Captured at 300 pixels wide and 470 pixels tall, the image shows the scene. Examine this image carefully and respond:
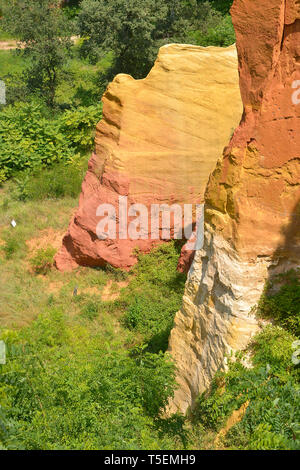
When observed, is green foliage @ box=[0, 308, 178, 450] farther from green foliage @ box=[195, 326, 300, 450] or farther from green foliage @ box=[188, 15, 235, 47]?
green foliage @ box=[188, 15, 235, 47]

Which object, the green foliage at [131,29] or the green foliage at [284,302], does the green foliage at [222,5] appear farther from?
the green foliage at [284,302]

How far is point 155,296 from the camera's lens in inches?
288

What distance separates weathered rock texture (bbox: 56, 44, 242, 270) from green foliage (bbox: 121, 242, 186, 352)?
0.52 metres

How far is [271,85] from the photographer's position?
14.0ft

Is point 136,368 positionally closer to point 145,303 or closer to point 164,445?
point 164,445

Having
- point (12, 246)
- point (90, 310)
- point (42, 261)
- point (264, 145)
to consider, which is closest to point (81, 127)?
point (12, 246)

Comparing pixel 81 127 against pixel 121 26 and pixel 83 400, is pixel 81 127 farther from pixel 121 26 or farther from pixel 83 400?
pixel 83 400

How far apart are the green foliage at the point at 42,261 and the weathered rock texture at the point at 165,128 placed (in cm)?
89

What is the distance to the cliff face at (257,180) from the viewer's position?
417 centimetres

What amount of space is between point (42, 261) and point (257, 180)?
4898mm

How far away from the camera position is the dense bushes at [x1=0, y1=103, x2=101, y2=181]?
11031 millimetres

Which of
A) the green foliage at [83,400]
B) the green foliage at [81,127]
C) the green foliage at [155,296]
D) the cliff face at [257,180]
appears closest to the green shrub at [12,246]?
the green foliage at [155,296]

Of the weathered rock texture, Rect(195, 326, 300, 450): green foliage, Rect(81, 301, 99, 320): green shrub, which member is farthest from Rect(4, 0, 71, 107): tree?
Rect(195, 326, 300, 450): green foliage
